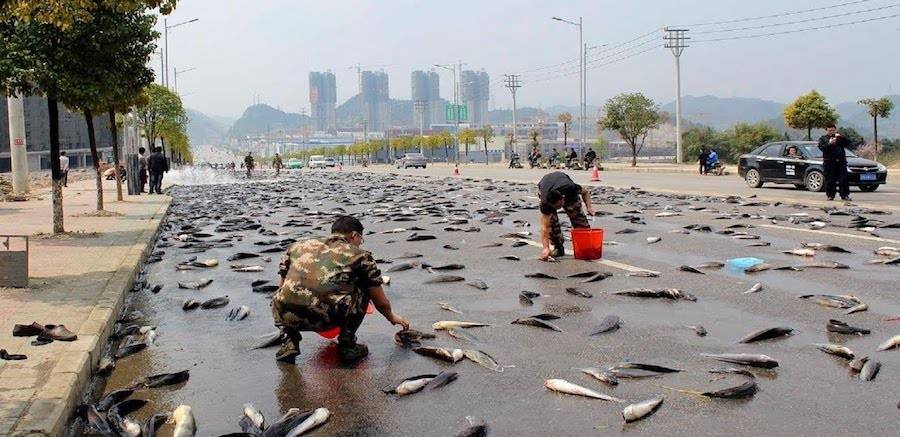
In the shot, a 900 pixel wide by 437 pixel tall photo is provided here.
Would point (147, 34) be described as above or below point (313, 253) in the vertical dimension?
above

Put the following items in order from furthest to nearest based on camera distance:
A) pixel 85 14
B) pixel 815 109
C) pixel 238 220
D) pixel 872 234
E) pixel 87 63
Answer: pixel 815 109 < pixel 238 220 < pixel 87 63 < pixel 872 234 < pixel 85 14

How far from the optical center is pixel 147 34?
1888cm

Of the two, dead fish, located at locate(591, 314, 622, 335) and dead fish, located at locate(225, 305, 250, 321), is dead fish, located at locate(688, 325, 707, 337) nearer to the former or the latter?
dead fish, located at locate(591, 314, 622, 335)

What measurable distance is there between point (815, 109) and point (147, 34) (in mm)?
44885

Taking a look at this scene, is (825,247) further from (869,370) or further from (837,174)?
(837,174)

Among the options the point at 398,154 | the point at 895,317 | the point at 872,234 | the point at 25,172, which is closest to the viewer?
the point at 895,317

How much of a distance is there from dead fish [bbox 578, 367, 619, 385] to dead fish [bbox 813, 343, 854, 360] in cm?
173

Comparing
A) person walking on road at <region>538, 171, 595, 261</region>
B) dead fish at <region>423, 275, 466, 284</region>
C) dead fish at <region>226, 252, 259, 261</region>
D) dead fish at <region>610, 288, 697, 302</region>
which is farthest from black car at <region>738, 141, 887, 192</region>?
dead fish at <region>610, 288, 697, 302</region>

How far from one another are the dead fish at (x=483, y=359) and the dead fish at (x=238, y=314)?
9.00 feet

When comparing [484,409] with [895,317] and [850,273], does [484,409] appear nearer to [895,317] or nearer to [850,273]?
[895,317]

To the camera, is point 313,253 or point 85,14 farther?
point 85,14

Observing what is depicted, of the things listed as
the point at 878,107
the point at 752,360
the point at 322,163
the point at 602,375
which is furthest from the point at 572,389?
the point at 322,163

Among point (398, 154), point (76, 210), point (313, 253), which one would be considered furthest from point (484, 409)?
point (398, 154)

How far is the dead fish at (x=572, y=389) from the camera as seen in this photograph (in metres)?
5.54
